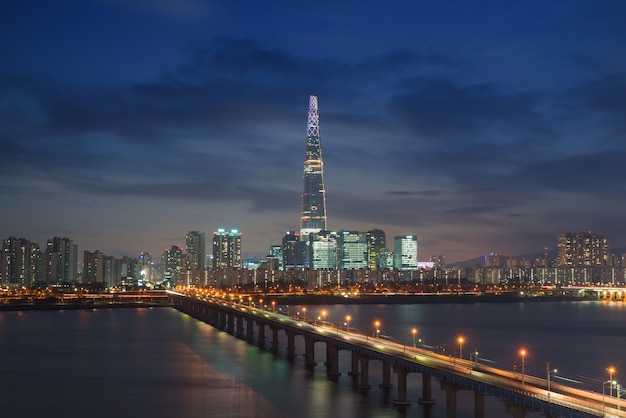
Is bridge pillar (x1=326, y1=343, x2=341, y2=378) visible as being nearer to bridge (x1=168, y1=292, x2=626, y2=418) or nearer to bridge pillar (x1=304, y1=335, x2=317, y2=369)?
bridge (x1=168, y1=292, x2=626, y2=418)

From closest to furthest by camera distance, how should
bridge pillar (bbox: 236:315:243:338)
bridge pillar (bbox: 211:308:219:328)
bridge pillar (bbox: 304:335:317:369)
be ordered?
bridge pillar (bbox: 304:335:317:369), bridge pillar (bbox: 236:315:243:338), bridge pillar (bbox: 211:308:219:328)

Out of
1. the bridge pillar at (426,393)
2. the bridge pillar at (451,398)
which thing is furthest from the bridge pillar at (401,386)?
the bridge pillar at (451,398)

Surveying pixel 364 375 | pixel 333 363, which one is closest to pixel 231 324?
pixel 333 363

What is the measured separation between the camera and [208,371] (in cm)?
6962

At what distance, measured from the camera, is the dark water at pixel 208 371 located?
51.8m

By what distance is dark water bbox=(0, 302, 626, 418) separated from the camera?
51781mm

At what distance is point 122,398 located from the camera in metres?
56.8

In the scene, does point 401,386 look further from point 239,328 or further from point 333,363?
point 239,328

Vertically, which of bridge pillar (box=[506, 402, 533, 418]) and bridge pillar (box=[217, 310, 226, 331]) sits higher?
bridge pillar (box=[506, 402, 533, 418])

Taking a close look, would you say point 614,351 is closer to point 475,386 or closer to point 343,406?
point 343,406

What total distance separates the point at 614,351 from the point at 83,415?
65.7m

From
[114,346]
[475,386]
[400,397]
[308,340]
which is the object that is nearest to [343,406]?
[400,397]

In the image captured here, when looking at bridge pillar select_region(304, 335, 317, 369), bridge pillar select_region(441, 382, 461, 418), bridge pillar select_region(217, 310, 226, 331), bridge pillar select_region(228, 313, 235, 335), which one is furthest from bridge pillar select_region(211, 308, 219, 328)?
bridge pillar select_region(441, 382, 461, 418)

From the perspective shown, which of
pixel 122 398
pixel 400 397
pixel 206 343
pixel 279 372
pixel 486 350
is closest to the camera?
pixel 400 397
